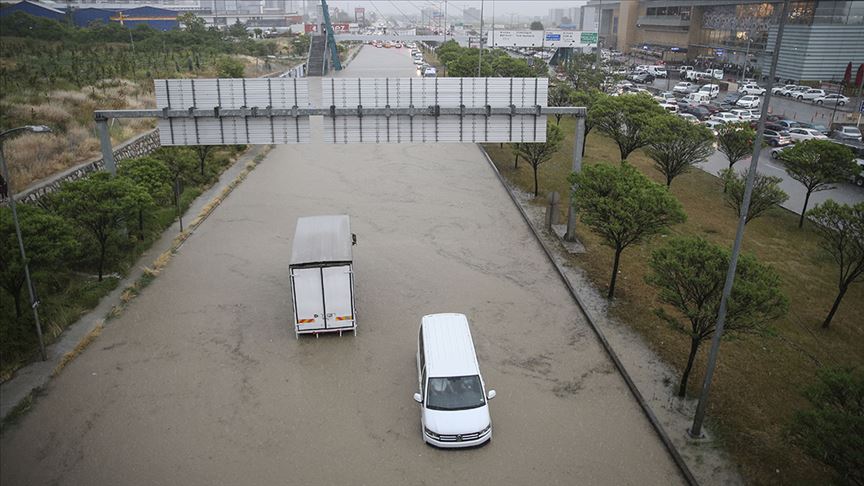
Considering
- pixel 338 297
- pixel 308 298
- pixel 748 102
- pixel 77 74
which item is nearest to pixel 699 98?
pixel 748 102

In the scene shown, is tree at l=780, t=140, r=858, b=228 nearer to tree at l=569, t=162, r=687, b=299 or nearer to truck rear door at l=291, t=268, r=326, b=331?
tree at l=569, t=162, r=687, b=299

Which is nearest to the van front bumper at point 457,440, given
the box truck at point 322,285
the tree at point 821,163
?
the box truck at point 322,285

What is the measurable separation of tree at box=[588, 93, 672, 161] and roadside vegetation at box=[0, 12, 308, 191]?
2273cm

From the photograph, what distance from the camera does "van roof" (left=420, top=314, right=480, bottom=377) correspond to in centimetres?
1091

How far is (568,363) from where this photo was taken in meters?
13.0

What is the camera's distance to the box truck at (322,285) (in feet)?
43.2

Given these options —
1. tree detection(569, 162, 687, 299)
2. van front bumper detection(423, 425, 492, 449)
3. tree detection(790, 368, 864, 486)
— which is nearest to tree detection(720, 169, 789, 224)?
tree detection(569, 162, 687, 299)

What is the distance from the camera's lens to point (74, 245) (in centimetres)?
1365

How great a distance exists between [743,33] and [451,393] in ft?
256

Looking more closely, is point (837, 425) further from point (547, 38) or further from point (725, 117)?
point (547, 38)

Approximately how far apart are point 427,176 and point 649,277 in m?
17.5

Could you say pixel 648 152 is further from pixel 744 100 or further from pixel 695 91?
pixel 695 91

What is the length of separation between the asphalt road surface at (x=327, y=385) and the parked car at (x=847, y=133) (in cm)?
2636

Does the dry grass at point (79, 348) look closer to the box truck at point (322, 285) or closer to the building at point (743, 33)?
the box truck at point (322, 285)
